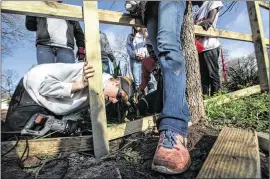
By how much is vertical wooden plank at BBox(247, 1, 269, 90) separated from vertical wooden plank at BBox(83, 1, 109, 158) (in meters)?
2.40

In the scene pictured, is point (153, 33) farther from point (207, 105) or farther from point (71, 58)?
point (71, 58)

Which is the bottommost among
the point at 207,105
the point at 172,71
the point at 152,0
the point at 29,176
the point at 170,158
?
the point at 29,176

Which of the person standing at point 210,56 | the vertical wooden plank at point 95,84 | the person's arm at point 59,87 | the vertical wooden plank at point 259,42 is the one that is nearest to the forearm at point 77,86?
the person's arm at point 59,87

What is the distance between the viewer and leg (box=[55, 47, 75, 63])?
3.21m

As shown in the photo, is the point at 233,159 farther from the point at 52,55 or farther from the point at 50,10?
the point at 52,55

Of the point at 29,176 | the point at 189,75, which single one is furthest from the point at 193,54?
the point at 29,176

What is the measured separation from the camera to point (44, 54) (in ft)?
10.4

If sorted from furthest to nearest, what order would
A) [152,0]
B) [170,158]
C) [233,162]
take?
[152,0], [170,158], [233,162]

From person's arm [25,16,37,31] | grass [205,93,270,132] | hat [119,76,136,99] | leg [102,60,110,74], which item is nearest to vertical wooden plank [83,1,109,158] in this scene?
hat [119,76,136,99]

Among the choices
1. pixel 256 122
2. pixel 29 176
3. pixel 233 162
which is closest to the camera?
pixel 233 162

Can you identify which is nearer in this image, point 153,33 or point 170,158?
point 170,158

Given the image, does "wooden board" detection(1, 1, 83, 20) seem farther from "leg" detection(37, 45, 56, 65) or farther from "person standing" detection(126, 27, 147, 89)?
"person standing" detection(126, 27, 147, 89)

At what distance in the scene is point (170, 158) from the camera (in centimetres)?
131

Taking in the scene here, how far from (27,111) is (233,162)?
61.4 inches
